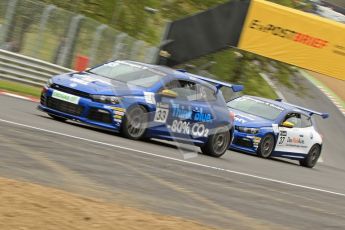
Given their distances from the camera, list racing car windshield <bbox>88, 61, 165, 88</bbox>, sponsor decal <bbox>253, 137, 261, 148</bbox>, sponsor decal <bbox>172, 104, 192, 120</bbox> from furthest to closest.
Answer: sponsor decal <bbox>253, 137, 261, 148</bbox> → sponsor decal <bbox>172, 104, 192, 120</bbox> → racing car windshield <bbox>88, 61, 165, 88</bbox>

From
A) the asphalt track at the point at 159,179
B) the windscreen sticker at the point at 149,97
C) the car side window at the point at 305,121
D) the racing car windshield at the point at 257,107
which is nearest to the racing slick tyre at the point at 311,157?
the car side window at the point at 305,121

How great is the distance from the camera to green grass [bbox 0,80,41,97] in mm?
20869

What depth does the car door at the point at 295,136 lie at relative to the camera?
781 inches

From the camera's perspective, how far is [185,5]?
35.0m

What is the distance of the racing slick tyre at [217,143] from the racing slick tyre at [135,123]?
73.5 inches

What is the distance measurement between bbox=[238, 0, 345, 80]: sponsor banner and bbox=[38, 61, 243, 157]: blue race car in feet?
28.4

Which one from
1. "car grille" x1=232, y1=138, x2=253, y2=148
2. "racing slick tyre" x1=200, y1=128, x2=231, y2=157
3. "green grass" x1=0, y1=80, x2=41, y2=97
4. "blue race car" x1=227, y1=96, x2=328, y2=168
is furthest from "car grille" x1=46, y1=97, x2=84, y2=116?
"green grass" x1=0, y1=80, x2=41, y2=97

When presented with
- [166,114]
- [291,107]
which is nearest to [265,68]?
[291,107]

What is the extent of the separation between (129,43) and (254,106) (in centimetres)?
705

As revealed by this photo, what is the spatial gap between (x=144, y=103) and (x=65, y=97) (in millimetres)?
1364

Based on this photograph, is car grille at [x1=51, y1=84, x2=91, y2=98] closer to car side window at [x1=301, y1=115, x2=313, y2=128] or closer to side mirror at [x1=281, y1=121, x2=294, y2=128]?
side mirror at [x1=281, y1=121, x2=294, y2=128]

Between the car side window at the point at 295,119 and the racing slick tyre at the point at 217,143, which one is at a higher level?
the car side window at the point at 295,119

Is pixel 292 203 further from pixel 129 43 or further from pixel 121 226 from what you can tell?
pixel 129 43

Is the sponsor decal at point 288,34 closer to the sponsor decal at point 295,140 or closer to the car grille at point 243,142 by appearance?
the sponsor decal at point 295,140
